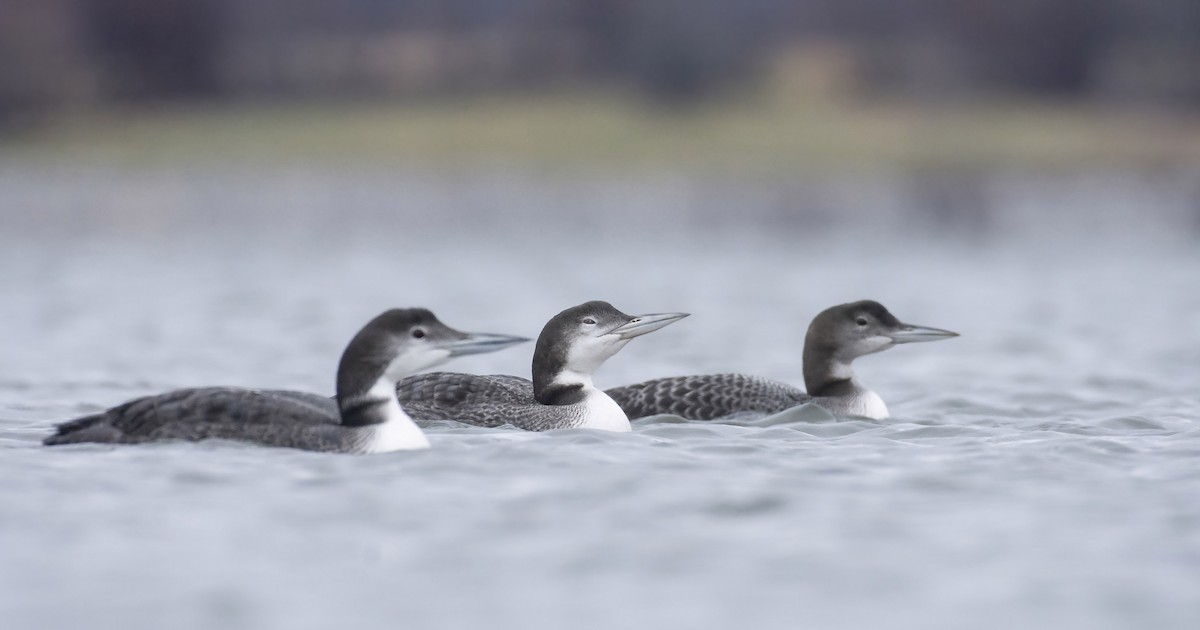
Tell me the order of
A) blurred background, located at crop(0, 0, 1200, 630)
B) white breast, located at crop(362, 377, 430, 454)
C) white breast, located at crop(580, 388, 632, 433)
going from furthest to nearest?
1. white breast, located at crop(580, 388, 632, 433)
2. white breast, located at crop(362, 377, 430, 454)
3. blurred background, located at crop(0, 0, 1200, 630)

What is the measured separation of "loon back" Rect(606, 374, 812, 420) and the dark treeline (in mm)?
41785

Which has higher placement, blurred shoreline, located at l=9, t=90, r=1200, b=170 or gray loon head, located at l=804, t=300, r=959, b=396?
blurred shoreline, located at l=9, t=90, r=1200, b=170

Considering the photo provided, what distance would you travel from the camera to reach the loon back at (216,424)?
6473 millimetres

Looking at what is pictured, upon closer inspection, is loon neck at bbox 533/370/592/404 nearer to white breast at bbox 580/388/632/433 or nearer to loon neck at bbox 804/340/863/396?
white breast at bbox 580/388/632/433

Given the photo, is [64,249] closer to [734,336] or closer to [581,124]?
[734,336]

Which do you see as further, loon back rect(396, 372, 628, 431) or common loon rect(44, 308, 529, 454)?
loon back rect(396, 372, 628, 431)

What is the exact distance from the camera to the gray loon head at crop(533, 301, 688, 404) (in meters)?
7.30

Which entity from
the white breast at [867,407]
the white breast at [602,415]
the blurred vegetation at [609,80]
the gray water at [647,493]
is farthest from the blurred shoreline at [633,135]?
the white breast at [602,415]

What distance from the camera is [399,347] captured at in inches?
256

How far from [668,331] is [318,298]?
13.2 ft

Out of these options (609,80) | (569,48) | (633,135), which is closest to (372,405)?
(633,135)

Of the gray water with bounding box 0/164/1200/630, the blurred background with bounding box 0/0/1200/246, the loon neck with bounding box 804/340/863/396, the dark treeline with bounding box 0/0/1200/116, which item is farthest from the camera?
the dark treeline with bounding box 0/0/1200/116

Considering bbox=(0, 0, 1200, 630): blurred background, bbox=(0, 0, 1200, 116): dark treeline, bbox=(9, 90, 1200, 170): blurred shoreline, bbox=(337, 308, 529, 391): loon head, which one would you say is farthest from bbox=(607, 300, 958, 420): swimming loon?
bbox=(0, 0, 1200, 116): dark treeline

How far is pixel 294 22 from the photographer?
55656 millimetres
